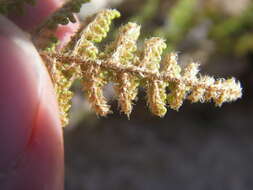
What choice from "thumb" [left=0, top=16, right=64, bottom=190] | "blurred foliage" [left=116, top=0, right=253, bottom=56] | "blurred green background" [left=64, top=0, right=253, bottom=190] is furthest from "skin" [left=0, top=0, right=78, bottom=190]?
"blurred foliage" [left=116, top=0, right=253, bottom=56]

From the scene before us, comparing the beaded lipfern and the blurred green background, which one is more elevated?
the blurred green background

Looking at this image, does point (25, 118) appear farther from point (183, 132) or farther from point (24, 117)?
point (183, 132)

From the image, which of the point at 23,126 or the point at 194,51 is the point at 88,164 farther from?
the point at 23,126

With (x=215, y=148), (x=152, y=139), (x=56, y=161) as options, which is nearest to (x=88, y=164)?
(x=152, y=139)

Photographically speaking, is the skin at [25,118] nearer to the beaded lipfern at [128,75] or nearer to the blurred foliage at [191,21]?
the beaded lipfern at [128,75]

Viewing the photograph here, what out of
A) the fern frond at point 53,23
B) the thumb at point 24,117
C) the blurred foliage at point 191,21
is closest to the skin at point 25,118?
the thumb at point 24,117

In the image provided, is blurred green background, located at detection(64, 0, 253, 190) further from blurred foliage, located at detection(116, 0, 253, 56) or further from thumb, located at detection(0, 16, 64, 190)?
thumb, located at detection(0, 16, 64, 190)
